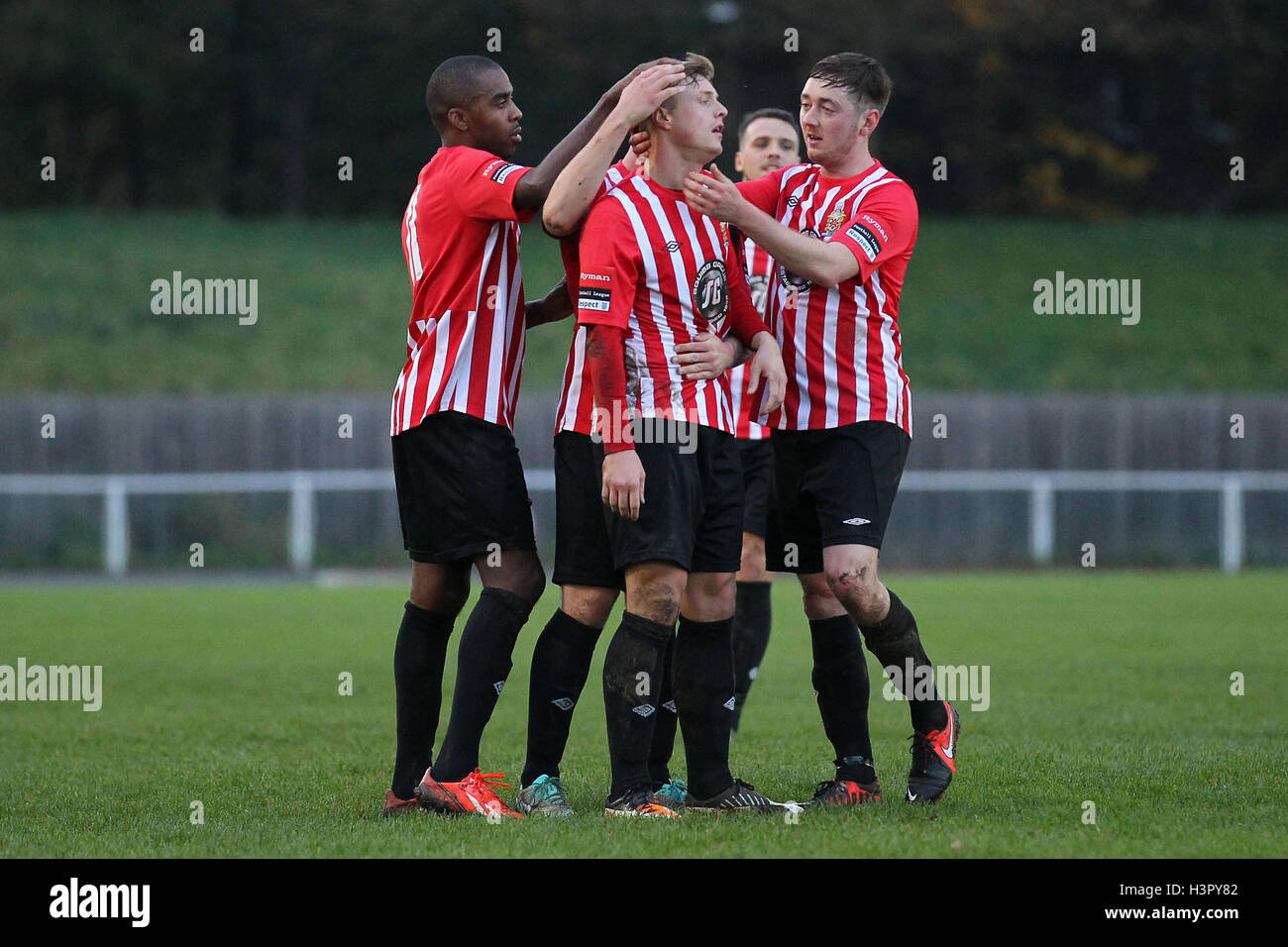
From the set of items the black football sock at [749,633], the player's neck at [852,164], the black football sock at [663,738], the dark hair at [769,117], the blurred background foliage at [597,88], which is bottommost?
the black football sock at [663,738]

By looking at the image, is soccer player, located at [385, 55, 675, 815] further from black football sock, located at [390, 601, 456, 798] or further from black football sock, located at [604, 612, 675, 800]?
black football sock, located at [604, 612, 675, 800]

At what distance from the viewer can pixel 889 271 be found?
17.2ft

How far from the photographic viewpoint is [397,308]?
27344mm

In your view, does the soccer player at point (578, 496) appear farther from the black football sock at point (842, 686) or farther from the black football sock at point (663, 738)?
the black football sock at point (842, 686)

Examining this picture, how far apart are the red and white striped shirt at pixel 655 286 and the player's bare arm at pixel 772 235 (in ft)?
0.43

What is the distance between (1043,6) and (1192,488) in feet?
48.6

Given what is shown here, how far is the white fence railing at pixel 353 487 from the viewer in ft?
63.9

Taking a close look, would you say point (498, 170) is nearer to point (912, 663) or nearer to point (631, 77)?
point (631, 77)

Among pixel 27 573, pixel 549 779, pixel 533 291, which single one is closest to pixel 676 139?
pixel 549 779

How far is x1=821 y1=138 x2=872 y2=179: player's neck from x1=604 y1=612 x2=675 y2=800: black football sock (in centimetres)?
165

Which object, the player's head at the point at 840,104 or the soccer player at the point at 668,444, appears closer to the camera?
the soccer player at the point at 668,444

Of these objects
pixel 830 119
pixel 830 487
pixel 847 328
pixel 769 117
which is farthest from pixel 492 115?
pixel 769 117

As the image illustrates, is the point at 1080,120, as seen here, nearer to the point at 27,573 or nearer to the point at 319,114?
the point at 319,114

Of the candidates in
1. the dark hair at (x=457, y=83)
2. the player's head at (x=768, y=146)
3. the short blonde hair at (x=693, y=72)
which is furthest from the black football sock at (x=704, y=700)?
the player's head at (x=768, y=146)
